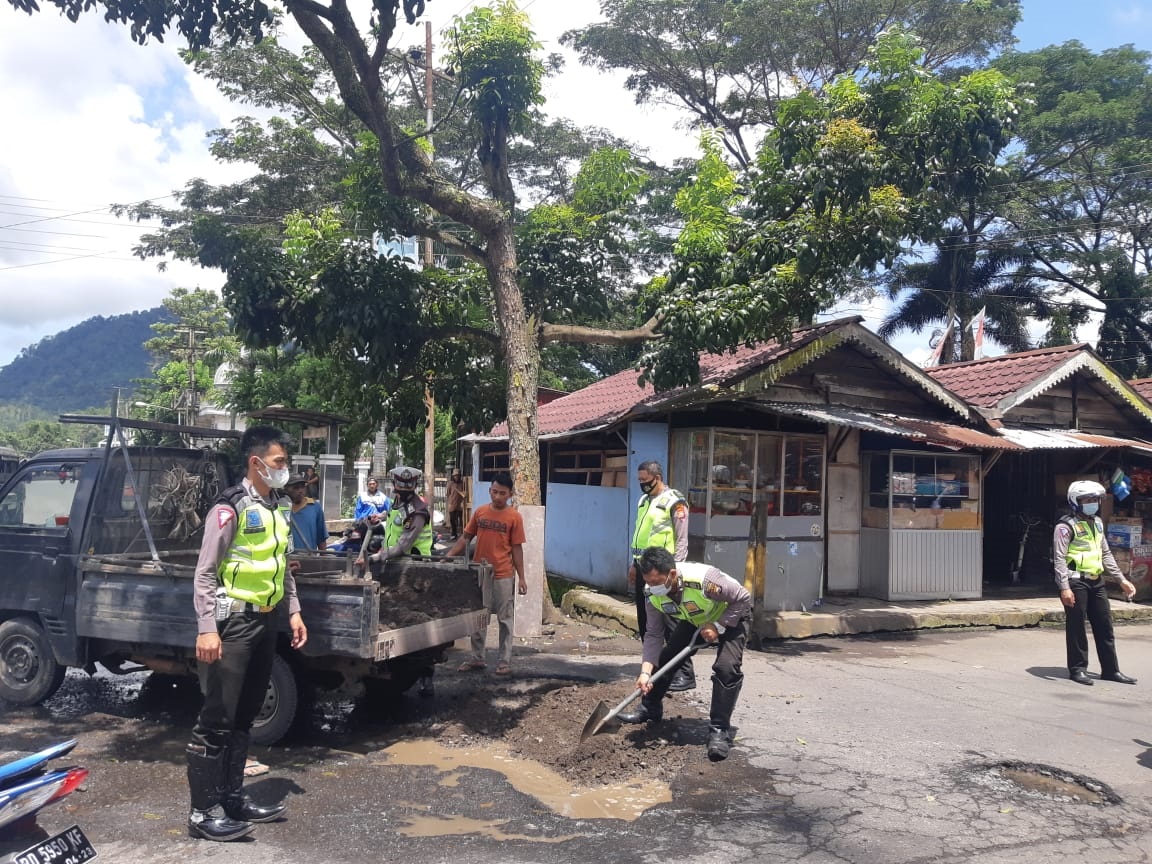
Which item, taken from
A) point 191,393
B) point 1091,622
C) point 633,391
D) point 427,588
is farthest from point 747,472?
point 191,393

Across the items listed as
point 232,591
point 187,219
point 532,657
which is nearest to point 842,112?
point 532,657

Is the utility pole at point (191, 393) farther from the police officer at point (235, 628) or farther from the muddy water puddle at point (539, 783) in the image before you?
the police officer at point (235, 628)

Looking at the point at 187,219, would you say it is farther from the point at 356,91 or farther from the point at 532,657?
the point at 532,657

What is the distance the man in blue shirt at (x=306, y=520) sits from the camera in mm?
8141

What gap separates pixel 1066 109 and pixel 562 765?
1009 inches

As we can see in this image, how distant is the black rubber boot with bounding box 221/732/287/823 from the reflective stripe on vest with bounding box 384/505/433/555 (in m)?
3.10

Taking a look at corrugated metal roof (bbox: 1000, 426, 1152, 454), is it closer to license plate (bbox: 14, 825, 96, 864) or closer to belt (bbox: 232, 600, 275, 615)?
belt (bbox: 232, 600, 275, 615)

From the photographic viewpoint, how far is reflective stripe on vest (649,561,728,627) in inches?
210

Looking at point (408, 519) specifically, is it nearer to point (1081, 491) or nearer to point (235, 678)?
point (235, 678)

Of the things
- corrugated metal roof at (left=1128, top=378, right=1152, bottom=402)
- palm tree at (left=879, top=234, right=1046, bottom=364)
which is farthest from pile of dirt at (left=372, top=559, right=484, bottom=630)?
palm tree at (left=879, top=234, right=1046, bottom=364)

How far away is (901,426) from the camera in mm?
10828

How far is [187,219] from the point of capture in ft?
85.8

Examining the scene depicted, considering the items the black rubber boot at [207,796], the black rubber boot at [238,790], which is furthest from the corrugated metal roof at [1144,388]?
the black rubber boot at [207,796]

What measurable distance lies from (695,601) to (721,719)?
80 cm
